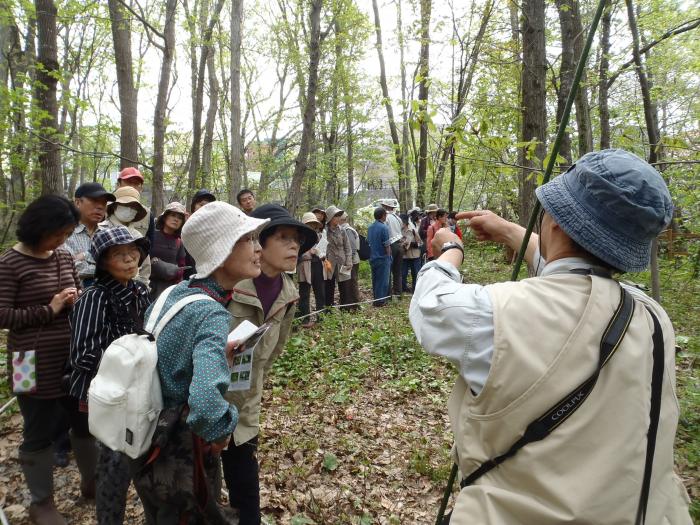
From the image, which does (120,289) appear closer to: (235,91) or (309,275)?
(309,275)

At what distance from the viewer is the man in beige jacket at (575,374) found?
1.11 m

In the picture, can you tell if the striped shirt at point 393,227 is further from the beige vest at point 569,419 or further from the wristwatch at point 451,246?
the beige vest at point 569,419

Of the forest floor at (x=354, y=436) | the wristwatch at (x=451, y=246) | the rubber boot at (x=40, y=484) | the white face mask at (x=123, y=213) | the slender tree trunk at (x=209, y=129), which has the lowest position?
the forest floor at (x=354, y=436)

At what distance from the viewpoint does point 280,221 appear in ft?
9.26

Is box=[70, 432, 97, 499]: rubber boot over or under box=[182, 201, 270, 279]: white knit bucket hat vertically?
under

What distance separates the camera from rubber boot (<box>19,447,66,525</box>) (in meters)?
2.81

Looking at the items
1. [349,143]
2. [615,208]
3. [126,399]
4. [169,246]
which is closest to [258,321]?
[126,399]

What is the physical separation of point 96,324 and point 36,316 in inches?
27.1

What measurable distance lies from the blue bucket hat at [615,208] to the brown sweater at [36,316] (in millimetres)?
3098

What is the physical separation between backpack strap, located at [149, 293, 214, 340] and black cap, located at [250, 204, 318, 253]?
2.94ft

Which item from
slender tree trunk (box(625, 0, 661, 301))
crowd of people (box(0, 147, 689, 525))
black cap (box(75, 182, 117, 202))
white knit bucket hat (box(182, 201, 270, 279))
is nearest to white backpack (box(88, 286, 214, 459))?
crowd of people (box(0, 147, 689, 525))

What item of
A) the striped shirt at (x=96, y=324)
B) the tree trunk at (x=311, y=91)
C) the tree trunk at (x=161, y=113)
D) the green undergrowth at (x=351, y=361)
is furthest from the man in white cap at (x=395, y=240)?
the striped shirt at (x=96, y=324)

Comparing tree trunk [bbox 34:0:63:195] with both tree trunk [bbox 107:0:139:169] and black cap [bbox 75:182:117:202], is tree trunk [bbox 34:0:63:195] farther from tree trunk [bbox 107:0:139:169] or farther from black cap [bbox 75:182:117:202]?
black cap [bbox 75:182:117:202]

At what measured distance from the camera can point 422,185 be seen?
1627 cm
